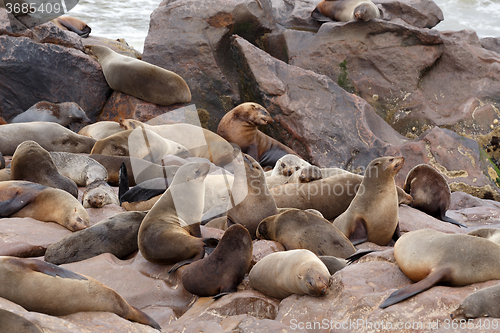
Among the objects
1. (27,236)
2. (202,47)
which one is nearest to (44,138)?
(27,236)

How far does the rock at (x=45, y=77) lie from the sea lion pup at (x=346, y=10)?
5925 mm

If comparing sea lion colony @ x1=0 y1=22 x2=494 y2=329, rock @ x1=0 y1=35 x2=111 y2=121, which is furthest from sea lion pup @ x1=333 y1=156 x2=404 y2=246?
rock @ x1=0 y1=35 x2=111 y2=121

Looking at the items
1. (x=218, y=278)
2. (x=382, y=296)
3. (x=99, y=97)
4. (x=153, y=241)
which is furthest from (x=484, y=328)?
(x=99, y=97)

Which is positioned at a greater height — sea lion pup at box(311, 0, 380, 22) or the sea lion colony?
sea lion pup at box(311, 0, 380, 22)

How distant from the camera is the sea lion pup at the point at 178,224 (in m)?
3.62

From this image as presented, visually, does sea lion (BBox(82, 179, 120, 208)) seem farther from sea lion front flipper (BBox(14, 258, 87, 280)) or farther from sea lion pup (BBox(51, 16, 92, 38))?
sea lion pup (BBox(51, 16, 92, 38))

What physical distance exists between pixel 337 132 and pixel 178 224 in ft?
17.4

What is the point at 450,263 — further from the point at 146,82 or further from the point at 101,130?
the point at 146,82

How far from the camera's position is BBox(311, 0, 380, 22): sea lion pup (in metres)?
10.5

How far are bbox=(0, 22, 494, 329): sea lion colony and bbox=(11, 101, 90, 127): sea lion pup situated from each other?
0.64 m

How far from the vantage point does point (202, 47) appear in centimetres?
986

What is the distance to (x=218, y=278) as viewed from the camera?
10.6 feet

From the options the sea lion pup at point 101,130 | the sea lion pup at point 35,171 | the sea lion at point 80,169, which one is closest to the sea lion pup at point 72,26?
the sea lion pup at point 101,130

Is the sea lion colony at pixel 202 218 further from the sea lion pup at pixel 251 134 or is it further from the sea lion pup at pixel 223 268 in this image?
the sea lion pup at pixel 251 134
